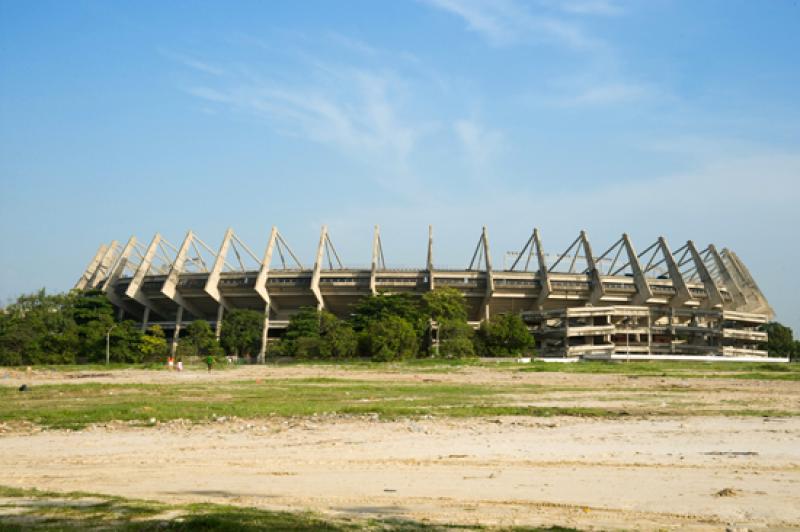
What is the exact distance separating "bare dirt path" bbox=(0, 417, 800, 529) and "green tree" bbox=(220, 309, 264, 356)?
60281mm

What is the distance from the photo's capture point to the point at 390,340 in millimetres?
65812

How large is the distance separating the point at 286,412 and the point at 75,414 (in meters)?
5.96

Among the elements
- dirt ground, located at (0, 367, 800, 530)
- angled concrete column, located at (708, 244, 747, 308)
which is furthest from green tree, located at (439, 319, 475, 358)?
dirt ground, located at (0, 367, 800, 530)

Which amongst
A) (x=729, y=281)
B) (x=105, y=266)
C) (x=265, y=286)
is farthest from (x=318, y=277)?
(x=729, y=281)

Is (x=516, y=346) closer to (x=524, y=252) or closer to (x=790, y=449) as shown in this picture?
(x=524, y=252)

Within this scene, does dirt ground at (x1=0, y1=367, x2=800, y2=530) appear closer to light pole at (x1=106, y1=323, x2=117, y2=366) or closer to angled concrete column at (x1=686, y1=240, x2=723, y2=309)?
light pole at (x1=106, y1=323, x2=117, y2=366)

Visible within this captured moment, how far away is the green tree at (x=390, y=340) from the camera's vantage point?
2566 inches

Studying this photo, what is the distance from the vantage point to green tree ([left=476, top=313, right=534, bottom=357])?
71.7m

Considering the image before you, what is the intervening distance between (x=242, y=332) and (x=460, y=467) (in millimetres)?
68567

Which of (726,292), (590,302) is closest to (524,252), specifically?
(590,302)

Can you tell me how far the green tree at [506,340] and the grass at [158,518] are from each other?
211ft

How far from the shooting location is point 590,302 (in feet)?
273

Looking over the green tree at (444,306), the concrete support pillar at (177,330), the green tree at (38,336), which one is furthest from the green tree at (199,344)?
the green tree at (444,306)

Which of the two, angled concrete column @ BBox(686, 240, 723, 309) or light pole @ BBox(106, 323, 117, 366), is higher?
angled concrete column @ BBox(686, 240, 723, 309)
